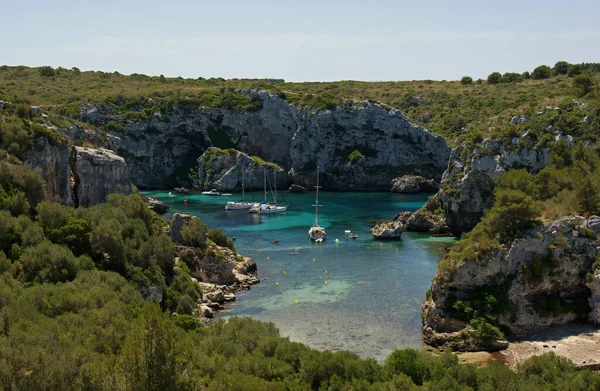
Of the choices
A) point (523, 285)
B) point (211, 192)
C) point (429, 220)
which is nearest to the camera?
point (523, 285)

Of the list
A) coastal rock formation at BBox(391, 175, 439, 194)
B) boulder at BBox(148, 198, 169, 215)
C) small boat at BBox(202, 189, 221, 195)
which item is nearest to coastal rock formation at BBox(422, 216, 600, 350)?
boulder at BBox(148, 198, 169, 215)

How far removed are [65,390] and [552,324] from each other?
36378 mm

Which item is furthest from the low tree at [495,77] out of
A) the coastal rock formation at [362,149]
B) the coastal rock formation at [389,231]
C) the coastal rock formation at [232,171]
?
the coastal rock formation at [389,231]

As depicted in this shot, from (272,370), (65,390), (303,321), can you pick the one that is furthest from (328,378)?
(303,321)

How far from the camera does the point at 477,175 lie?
84.2 m

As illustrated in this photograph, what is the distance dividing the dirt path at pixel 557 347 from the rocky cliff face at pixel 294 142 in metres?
91.5

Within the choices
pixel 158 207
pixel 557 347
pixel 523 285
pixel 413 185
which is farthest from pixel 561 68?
pixel 557 347

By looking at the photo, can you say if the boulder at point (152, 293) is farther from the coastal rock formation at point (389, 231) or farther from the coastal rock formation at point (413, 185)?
the coastal rock formation at point (413, 185)

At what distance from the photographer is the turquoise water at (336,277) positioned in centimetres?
4750

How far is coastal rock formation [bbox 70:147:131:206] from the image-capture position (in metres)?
56.5

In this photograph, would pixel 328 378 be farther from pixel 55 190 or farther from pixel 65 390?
pixel 55 190

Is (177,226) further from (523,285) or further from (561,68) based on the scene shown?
(561,68)

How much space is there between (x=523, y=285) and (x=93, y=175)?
3989 cm

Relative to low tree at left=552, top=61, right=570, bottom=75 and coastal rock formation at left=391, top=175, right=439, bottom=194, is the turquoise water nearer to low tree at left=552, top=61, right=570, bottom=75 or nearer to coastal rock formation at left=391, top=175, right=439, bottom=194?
coastal rock formation at left=391, top=175, right=439, bottom=194
